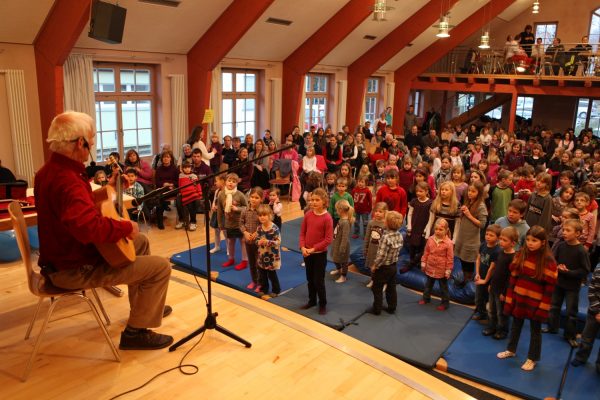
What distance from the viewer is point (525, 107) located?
1805cm

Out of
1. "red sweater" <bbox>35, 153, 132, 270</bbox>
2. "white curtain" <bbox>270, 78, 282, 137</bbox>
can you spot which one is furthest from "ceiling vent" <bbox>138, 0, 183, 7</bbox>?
"red sweater" <bbox>35, 153, 132, 270</bbox>

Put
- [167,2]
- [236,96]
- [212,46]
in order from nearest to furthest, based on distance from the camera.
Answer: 1. [167,2]
2. [212,46]
3. [236,96]

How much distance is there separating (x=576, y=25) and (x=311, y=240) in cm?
1534

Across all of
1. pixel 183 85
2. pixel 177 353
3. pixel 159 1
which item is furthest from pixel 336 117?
pixel 177 353

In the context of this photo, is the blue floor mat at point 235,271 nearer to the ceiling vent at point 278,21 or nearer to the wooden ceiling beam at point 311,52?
the ceiling vent at point 278,21

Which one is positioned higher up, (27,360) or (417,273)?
(27,360)

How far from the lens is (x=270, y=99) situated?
11820 mm

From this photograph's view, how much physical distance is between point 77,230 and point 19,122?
5.88m

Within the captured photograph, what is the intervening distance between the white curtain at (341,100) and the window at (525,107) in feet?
25.8

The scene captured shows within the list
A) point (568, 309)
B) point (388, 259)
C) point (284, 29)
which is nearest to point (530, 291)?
point (568, 309)

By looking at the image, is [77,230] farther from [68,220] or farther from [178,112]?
[178,112]

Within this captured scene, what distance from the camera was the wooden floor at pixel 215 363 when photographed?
2734mm

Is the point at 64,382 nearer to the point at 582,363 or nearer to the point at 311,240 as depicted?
the point at 311,240

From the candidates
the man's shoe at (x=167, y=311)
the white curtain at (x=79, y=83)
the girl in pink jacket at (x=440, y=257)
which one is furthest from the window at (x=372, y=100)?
the man's shoe at (x=167, y=311)
